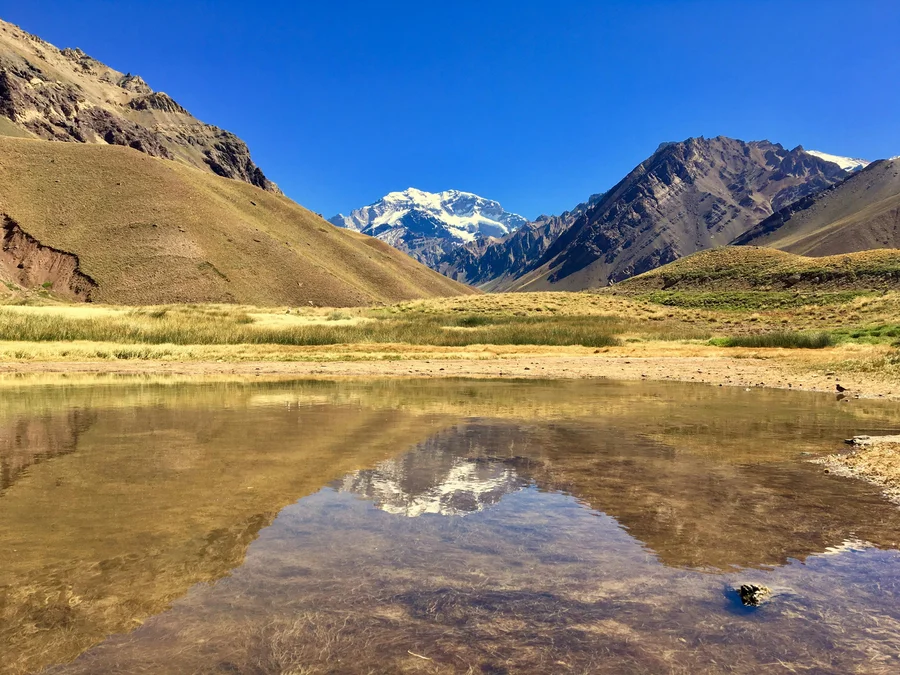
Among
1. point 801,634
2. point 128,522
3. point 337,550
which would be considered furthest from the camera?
point 128,522

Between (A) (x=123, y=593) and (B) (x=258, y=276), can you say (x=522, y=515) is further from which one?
(B) (x=258, y=276)

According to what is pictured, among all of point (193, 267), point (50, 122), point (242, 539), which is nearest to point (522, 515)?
point (242, 539)

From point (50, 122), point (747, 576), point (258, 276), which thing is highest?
point (50, 122)

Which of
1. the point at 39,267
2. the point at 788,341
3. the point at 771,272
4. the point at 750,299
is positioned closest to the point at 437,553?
the point at 788,341

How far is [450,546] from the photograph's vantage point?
21.0 feet

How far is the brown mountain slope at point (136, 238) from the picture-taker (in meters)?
104

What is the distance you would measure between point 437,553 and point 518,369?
23.7m

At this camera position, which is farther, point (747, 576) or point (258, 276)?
point (258, 276)

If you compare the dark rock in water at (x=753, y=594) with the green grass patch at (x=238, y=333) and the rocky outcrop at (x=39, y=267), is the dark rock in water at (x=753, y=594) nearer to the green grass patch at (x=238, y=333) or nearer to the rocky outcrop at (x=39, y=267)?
the green grass patch at (x=238, y=333)

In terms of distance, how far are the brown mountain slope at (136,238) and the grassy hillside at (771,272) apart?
2680 inches

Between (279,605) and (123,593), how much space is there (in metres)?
1.48

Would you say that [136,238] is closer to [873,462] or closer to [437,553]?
[437,553]

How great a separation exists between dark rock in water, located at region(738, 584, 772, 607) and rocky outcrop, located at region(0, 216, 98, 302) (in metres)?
113

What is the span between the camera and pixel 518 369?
29641 millimetres
